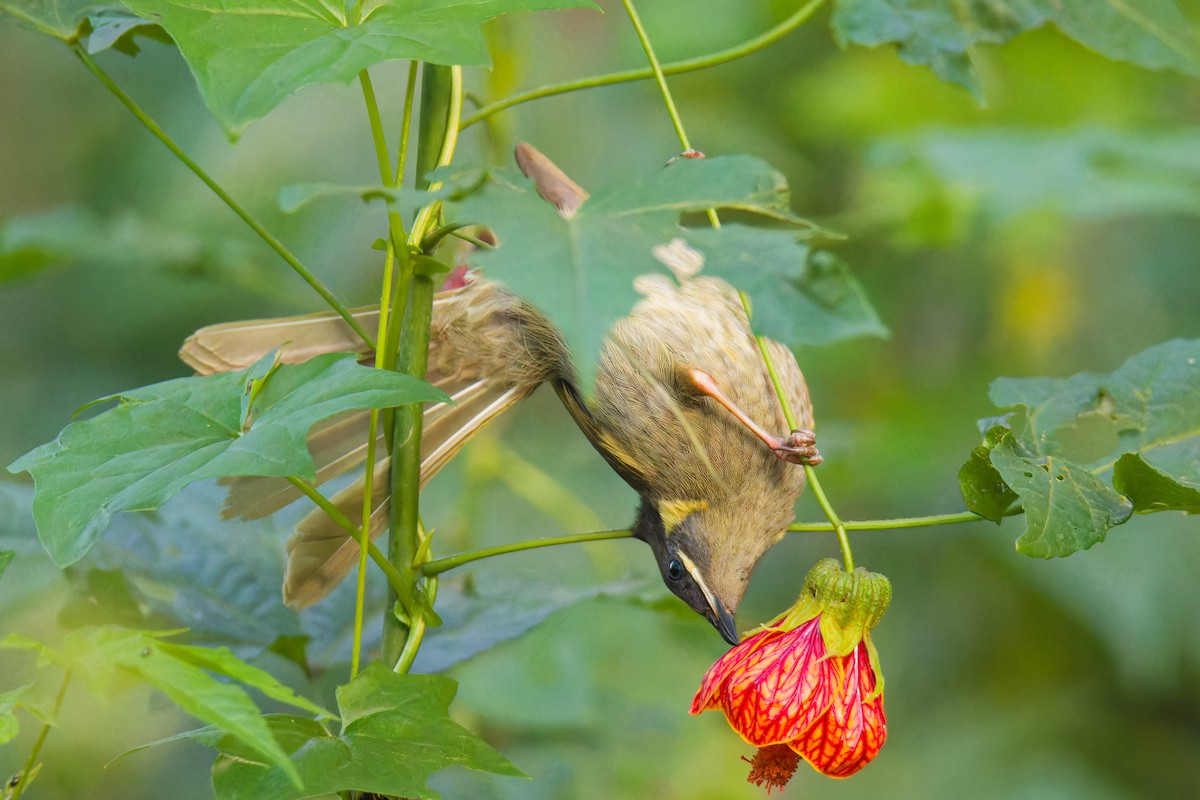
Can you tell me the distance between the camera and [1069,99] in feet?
11.2

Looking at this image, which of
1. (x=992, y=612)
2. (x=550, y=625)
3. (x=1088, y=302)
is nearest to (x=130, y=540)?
(x=550, y=625)

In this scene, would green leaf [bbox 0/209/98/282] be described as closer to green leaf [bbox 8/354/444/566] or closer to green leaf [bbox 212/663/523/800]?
green leaf [bbox 8/354/444/566]

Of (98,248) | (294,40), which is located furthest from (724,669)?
(98,248)

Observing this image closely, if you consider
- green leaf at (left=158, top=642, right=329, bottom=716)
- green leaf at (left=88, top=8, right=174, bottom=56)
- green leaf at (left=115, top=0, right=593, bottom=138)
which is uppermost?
green leaf at (left=115, top=0, right=593, bottom=138)

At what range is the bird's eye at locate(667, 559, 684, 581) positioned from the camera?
2.01m

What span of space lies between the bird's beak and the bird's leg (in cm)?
28

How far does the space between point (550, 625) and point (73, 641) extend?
1.42 meters

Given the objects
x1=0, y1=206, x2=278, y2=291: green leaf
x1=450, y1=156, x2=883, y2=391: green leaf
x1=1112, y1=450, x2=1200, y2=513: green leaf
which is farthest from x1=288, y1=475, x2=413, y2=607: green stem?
x1=0, y1=206, x2=278, y2=291: green leaf

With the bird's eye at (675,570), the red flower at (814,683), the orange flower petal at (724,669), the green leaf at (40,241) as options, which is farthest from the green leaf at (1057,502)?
the green leaf at (40,241)

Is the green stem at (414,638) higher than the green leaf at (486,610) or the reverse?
higher

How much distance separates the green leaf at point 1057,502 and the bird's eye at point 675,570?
0.74 metres

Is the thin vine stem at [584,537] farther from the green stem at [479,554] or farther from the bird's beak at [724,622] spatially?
the bird's beak at [724,622]

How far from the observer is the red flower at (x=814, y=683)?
1.31 m

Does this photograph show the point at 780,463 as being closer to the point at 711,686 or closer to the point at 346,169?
the point at 711,686
